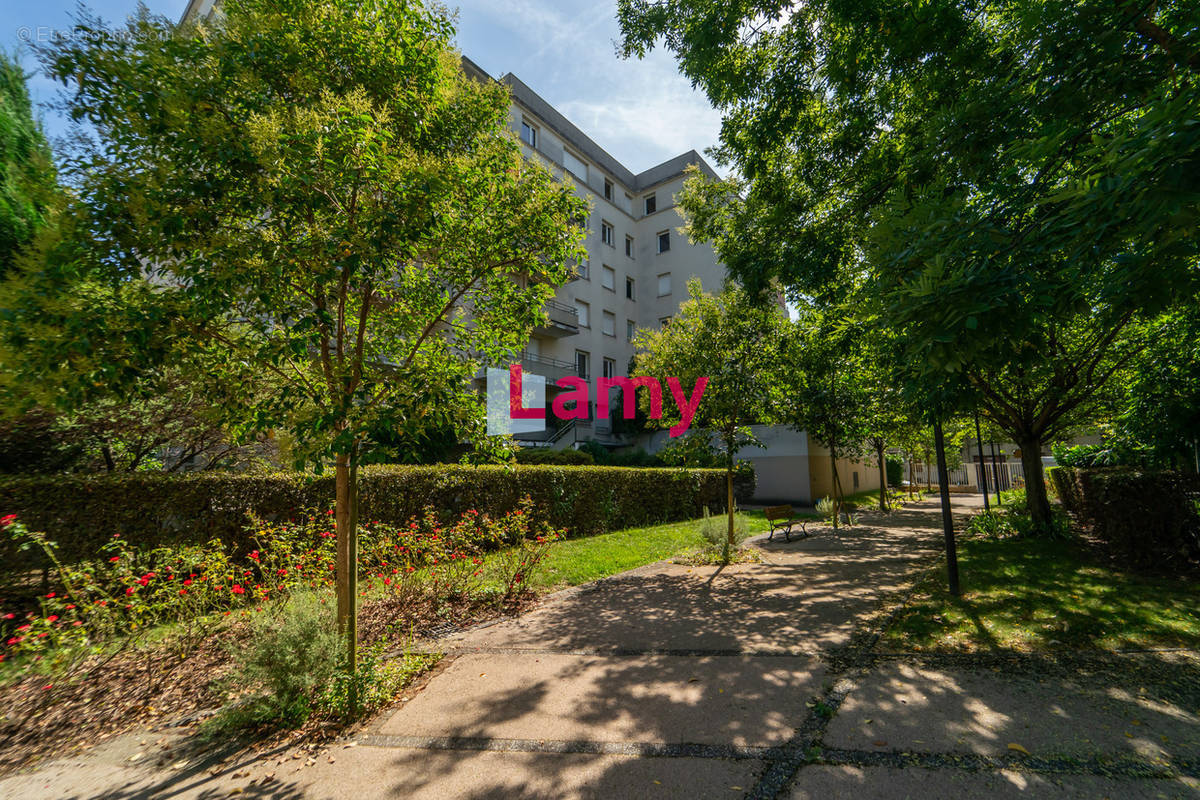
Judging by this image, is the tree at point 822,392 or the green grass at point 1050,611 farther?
the tree at point 822,392

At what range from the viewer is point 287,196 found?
3357 mm

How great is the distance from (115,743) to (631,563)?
7299 millimetres

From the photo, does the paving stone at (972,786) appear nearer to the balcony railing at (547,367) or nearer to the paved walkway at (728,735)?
the paved walkway at (728,735)

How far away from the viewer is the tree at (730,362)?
31.4 feet

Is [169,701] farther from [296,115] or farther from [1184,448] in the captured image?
[1184,448]

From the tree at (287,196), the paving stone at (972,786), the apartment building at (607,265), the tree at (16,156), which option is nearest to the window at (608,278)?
the apartment building at (607,265)

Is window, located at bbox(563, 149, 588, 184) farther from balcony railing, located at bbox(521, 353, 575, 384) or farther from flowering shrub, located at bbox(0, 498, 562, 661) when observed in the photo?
flowering shrub, located at bbox(0, 498, 562, 661)

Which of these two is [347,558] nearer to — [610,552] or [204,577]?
[204,577]

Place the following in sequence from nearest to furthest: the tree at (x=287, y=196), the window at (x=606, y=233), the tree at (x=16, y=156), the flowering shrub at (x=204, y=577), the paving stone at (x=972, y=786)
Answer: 1. the paving stone at (x=972, y=786)
2. the tree at (x=287, y=196)
3. the flowering shrub at (x=204, y=577)
4. the tree at (x=16, y=156)
5. the window at (x=606, y=233)

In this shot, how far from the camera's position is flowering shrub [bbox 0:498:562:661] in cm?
432

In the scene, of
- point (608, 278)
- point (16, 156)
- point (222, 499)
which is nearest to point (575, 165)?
point (608, 278)

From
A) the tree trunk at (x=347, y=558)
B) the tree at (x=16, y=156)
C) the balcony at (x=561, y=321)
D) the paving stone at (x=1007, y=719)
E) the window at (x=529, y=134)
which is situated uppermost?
the window at (x=529, y=134)

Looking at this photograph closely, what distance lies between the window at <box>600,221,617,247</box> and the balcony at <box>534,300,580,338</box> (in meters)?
5.83

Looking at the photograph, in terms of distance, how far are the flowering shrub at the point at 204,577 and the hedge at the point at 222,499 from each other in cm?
22
